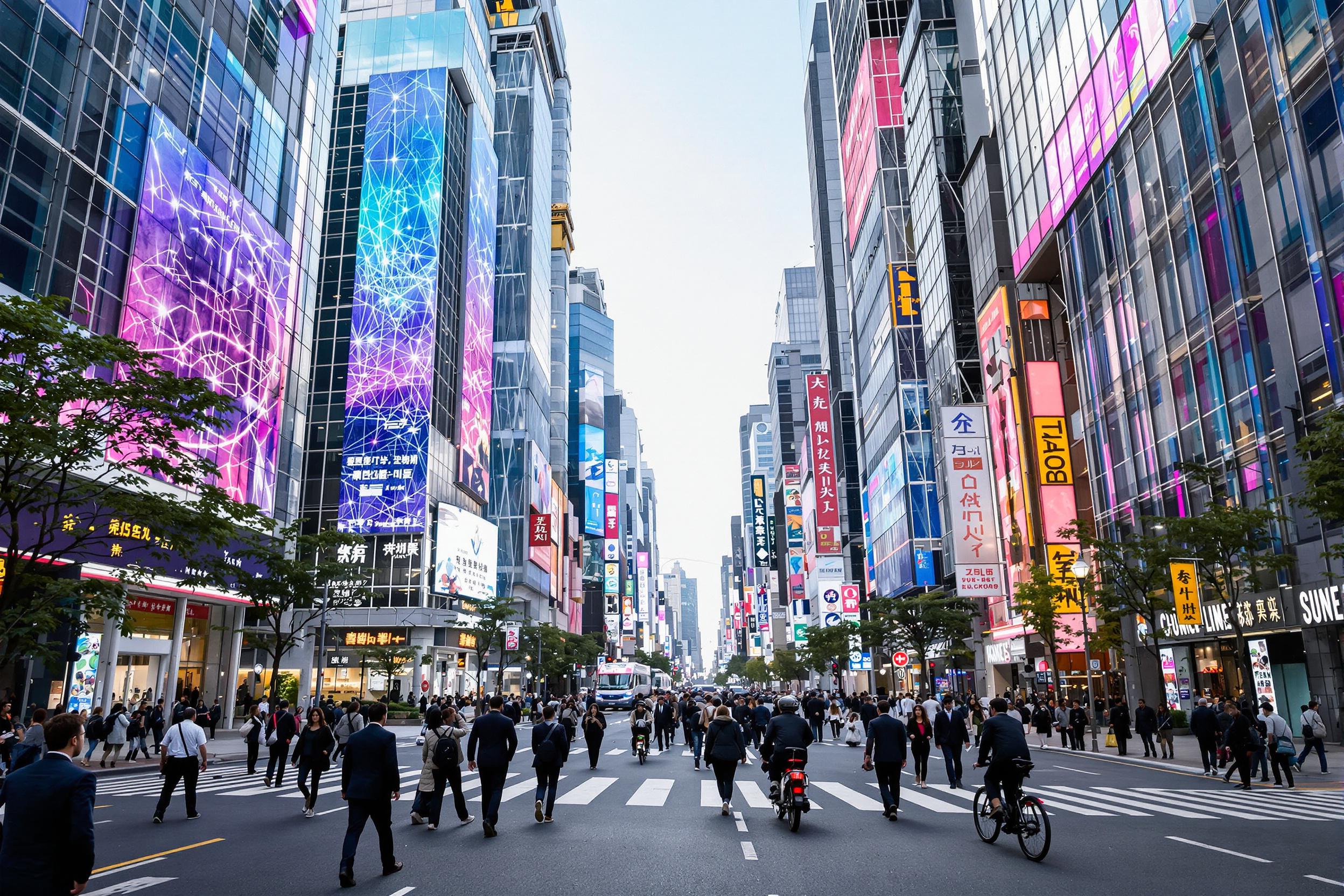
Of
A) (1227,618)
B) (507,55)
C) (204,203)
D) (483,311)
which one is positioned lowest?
(1227,618)

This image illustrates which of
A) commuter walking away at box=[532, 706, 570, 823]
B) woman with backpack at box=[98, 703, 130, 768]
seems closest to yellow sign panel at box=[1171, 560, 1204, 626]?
commuter walking away at box=[532, 706, 570, 823]

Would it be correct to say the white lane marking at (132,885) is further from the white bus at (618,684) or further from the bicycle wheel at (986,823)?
the white bus at (618,684)

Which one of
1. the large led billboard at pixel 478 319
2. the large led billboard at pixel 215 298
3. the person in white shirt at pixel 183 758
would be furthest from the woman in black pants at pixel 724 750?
the large led billboard at pixel 478 319

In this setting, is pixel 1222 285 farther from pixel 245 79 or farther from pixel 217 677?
pixel 217 677

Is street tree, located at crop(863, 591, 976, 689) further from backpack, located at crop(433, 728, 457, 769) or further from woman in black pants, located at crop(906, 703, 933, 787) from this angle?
backpack, located at crop(433, 728, 457, 769)

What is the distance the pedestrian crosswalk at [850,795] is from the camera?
14.7 metres

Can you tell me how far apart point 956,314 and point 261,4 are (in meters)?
43.8

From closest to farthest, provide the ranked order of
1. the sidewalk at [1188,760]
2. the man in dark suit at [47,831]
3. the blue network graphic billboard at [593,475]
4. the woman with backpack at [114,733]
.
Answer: the man in dark suit at [47,831]
the sidewalk at [1188,760]
the woman with backpack at [114,733]
the blue network graphic billboard at [593,475]

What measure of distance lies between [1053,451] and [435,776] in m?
39.7

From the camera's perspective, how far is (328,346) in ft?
233

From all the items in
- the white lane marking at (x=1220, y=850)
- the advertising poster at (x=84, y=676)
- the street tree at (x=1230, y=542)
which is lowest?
the white lane marking at (x=1220, y=850)

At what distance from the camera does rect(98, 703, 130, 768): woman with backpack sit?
2377 centimetres

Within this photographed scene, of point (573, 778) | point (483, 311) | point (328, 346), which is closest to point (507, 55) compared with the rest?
point (483, 311)

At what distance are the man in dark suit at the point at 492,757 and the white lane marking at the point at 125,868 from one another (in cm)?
373
